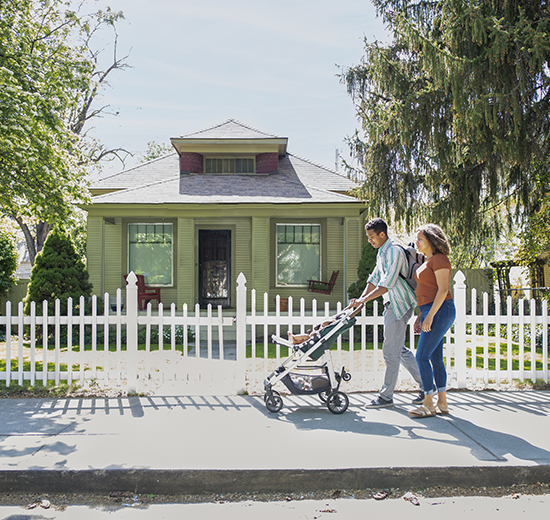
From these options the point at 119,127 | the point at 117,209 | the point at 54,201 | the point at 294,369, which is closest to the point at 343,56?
the point at 117,209

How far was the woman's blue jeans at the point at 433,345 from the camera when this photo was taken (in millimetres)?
4695

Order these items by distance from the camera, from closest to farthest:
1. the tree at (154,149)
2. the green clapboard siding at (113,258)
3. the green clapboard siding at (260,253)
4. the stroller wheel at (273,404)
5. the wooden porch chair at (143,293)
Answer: the stroller wheel at (273,404)
the wooden porch chair at (143,293)
the green clapboard siding at (260,253)
the green clapboard siding at (113,258)
the tree at (154,149)

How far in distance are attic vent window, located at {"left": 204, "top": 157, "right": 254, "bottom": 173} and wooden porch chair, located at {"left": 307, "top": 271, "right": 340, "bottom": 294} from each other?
4764mm

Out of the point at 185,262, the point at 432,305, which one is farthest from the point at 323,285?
the point at 432,305

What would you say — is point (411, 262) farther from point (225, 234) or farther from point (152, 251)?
point (152, 251)

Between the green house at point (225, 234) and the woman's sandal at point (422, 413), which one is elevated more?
the green house at point (225, 234)

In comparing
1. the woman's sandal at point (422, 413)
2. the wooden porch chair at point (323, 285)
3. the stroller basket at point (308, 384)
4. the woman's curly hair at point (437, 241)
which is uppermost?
the woman's curly hair at point (437, 241)

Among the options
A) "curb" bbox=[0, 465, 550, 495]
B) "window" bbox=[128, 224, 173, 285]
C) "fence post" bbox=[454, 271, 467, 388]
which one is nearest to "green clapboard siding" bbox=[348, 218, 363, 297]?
"window" bbox=[128, 224, 173, 285]

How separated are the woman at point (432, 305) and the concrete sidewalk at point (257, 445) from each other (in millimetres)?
408

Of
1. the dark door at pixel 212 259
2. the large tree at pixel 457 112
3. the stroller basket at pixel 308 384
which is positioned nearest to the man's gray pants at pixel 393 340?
the stroller basket at pixel 308 384

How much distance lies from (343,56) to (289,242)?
206 inches

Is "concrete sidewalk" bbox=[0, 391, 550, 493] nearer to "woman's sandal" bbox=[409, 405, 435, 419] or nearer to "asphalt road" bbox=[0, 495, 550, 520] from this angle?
"woman's sandal" bbox=[409, 405, 435, 419]

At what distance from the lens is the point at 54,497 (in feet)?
11.4

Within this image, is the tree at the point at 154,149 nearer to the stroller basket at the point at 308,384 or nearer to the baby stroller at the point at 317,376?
the baby stroller at the point at 317,376
